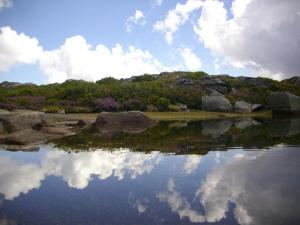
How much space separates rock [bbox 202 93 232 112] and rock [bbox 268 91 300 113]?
7.22 m

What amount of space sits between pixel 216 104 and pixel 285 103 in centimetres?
1062

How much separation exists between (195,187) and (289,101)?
1906 inches

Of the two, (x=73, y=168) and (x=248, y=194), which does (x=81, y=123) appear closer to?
(x=73, y=168)

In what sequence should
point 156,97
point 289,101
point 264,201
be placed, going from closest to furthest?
point 264,201 → point 289,101 → point 156,97

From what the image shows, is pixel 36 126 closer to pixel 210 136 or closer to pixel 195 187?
pixel 210 136

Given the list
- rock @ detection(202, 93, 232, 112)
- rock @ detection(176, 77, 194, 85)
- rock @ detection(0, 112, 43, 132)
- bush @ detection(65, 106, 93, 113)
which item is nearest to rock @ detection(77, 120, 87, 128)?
rock @ detection(0, 112, 43, 132)

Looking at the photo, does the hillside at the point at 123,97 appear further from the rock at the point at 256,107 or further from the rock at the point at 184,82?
the rock at the point at 256,107

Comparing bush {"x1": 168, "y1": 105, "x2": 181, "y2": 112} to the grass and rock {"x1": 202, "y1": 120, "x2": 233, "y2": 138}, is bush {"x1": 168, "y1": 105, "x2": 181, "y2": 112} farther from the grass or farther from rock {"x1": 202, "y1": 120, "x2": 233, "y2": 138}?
rock {"x1": 202, "y1": 120, "x2": 233, "y2": 138}

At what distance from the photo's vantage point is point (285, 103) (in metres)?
55.7

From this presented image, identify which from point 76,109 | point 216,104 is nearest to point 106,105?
point 76,109

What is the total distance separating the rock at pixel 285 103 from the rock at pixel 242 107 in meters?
5.42

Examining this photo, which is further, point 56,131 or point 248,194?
point 56,131

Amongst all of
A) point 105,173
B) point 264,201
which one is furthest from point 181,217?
point 105,173

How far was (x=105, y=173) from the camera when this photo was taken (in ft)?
42.8
